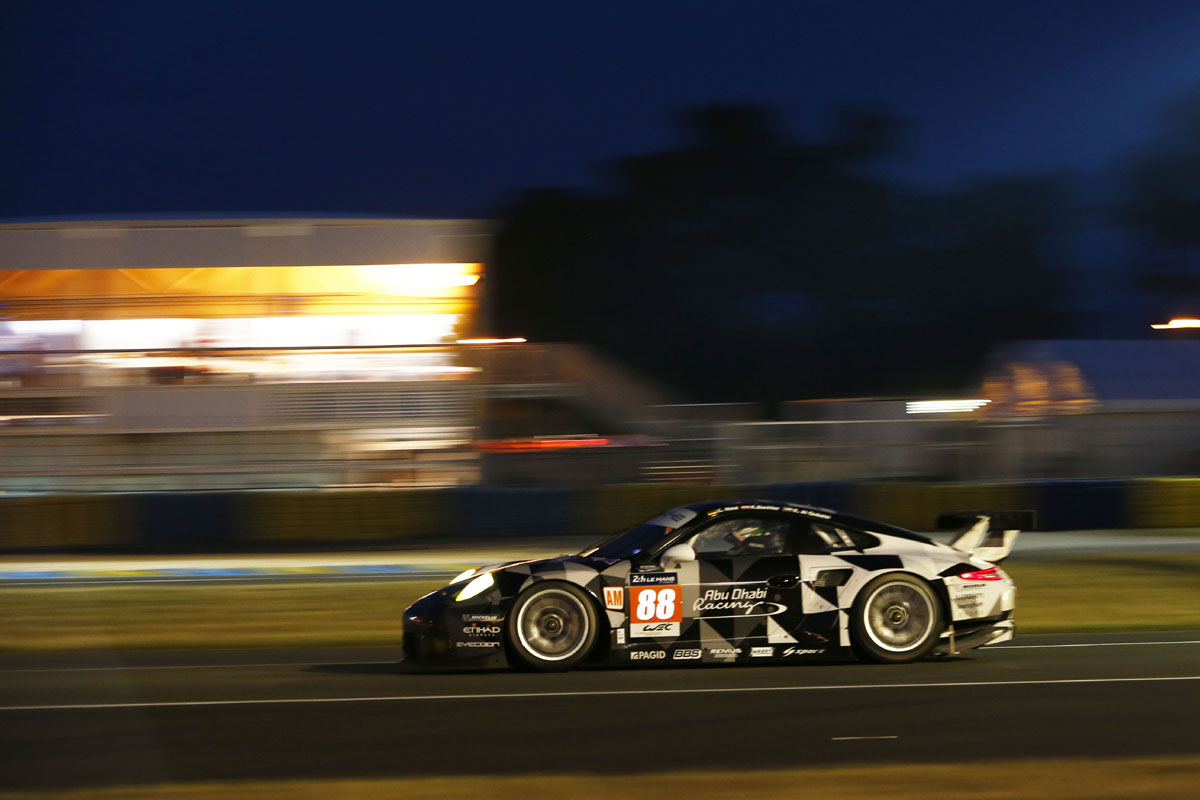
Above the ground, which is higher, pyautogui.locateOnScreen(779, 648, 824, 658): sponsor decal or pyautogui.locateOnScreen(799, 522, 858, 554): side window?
pyautogui.locateOnScreen(799, 522, 858, 554): side window

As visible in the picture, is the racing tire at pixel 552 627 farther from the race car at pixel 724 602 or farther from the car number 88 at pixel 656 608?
the car number 88 at pixel 656 608

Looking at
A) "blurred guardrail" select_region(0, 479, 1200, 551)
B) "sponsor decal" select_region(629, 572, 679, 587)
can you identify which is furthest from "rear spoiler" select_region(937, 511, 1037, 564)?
"blurred guardrail" select_region(0, 479, 1200, 551)

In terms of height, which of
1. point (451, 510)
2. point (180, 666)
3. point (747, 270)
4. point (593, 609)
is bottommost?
point (180, 666)

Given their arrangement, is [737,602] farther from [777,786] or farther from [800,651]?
[777,786]

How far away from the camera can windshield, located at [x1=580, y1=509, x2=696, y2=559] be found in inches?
335

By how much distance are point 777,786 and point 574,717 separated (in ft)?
5.60

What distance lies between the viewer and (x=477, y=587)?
8344mm

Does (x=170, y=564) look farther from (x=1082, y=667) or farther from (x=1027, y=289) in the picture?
(x=1027, y=289)

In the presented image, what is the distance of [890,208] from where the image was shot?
46375mm

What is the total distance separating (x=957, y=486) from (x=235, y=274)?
38.8ft

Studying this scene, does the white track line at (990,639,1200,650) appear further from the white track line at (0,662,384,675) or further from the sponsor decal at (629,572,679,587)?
the white track line at (0,662,384,675)

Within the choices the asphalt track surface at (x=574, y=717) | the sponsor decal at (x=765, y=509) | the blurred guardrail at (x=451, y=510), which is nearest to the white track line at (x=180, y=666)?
the asphalt track surface at (x=574, y=717)

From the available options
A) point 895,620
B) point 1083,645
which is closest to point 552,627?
point 895,620

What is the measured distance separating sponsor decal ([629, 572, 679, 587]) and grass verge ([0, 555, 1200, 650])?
3096mm
